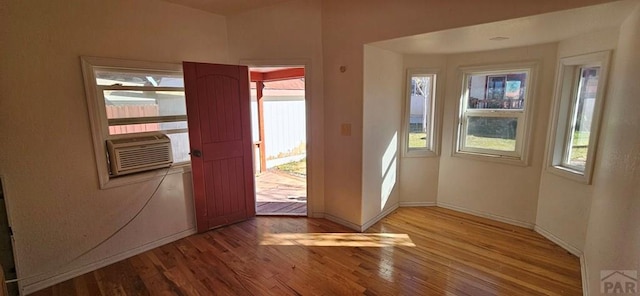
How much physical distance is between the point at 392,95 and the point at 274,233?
217 centimetres

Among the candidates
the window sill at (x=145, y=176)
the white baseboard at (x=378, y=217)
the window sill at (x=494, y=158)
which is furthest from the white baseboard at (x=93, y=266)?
the window sill at (x=494, y=158)

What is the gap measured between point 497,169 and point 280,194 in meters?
3.08

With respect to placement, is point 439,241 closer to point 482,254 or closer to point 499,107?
point 482,254

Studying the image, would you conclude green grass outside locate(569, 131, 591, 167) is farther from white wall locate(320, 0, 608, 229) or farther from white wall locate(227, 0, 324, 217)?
white wall locate(227, 0, 324, 217)

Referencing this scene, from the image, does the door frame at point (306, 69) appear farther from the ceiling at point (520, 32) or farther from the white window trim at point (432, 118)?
the white window trim at point (432, 118)

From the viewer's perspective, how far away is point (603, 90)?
236cm

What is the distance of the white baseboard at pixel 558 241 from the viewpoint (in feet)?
8.66

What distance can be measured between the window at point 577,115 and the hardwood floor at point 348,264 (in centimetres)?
85

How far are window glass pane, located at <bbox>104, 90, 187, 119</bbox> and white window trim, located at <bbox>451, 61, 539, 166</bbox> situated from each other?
331 centimetres

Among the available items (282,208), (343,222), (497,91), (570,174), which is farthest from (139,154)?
(570,174)

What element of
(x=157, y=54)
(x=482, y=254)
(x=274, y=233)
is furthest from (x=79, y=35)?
(x=482, y=254)

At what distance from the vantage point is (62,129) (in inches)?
90.0

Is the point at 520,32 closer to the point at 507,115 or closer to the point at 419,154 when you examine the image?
the point at 507,115

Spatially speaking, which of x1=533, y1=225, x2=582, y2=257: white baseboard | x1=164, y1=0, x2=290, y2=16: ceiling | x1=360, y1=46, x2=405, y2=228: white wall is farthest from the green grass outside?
x1=164, y1=0, x2=290, y2=16: ceiling
